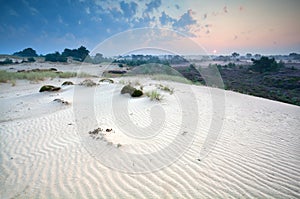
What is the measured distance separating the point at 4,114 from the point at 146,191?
25.3 ft

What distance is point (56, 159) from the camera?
12.6 ft

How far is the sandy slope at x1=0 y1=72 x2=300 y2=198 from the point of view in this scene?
2939mm

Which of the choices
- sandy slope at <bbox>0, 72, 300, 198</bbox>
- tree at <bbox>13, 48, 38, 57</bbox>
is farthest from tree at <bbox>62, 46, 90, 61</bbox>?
sandy slope at <bbox>0, 72, 300, 198</bbox>

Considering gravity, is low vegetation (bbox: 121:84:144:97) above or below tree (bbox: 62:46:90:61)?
below

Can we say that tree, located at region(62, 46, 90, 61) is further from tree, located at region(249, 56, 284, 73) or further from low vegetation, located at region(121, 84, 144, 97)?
low vegetation, located at region(121, 84, 144, 97)

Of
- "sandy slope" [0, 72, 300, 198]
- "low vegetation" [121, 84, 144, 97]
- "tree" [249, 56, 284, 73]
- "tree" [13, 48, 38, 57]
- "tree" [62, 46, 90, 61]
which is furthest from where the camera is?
"tree" [13, 48, 38, 57]

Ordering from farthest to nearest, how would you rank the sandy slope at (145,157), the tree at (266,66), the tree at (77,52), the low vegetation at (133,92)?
the tree at (77,52) → the tree at (266,66) → the low vegetation at (133,92) → the sandy slope at (145,157)

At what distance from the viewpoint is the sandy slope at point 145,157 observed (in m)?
2.94

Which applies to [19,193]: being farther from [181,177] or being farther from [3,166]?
[181,177]

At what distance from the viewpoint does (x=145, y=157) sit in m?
3.91

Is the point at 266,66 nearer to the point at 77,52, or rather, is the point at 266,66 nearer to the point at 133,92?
the point at 133,92

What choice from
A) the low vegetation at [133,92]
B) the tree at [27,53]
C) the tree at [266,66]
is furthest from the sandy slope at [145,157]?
the tree at [27,53]

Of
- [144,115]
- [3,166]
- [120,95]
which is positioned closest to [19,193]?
[3,166]

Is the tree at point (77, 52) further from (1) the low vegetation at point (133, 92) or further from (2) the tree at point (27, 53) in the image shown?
(1) the low vegetation at point (133, 92)
